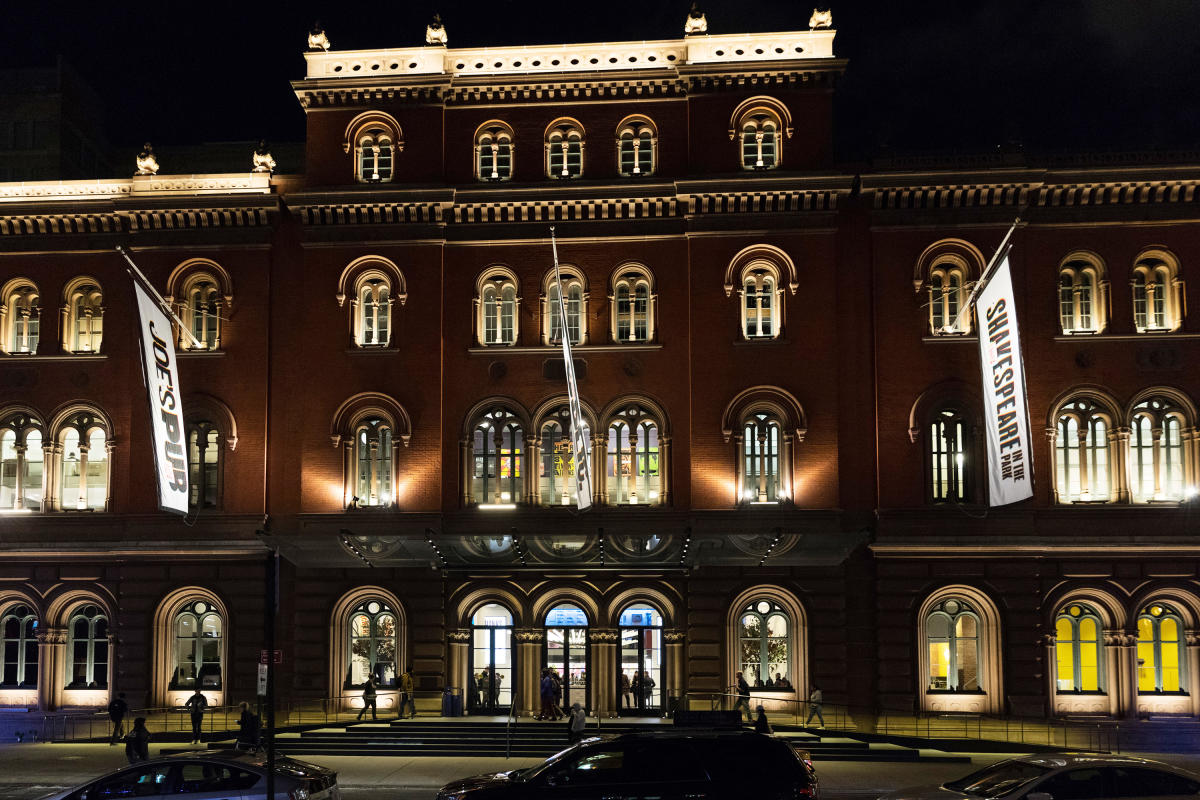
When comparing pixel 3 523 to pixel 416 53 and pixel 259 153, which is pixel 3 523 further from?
pixel 416 53

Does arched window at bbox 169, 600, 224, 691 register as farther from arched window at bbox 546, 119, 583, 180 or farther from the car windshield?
the car windshield

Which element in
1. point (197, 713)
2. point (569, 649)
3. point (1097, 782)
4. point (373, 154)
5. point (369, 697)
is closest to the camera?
point (1097, 782)

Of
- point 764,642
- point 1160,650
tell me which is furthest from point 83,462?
point 1160,650

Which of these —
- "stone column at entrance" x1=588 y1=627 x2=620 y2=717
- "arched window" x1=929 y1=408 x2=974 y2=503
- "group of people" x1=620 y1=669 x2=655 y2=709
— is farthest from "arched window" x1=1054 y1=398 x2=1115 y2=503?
"stone column at entrance" x1=588 y1=627 x2=620 y2=717

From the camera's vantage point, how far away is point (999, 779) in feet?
59.6

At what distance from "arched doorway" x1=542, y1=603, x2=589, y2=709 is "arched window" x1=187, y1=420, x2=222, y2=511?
Result: 443 inches

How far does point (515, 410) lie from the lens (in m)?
37.5

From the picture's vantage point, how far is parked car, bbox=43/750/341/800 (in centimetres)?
1947

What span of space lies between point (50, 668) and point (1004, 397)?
29.2 metres

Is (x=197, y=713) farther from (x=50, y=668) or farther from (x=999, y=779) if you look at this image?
(x=999, y=779)

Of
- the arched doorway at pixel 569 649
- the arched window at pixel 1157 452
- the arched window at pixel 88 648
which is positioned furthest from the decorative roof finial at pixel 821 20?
the arched window at pixel 88 648

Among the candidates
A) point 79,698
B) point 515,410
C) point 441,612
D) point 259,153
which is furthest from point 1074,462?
point 79,698

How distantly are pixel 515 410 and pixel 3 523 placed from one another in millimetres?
16471

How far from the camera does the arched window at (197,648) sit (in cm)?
3738
